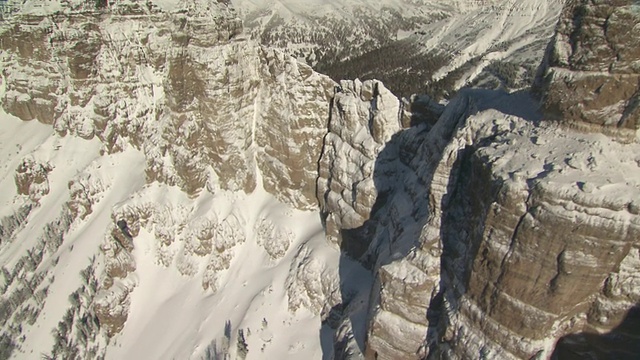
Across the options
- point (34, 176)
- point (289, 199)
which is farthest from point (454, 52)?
point (34, 176)

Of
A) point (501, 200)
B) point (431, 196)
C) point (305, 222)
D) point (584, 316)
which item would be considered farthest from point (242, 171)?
point (584, 316)

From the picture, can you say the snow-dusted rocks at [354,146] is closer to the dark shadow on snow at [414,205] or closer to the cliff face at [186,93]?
the dark shadow on snow at [414,205]

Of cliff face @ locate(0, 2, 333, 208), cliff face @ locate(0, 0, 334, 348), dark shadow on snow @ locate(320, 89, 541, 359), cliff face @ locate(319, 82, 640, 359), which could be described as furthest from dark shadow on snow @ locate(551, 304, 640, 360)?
cliff face @ locate(0, 2, 333, 208)

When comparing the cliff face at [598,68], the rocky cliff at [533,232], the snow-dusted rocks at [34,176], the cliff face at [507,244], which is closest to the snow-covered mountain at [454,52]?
the snow-dusted rocks at [34,176]

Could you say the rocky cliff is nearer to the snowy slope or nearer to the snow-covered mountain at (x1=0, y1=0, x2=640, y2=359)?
the snow-covered mountain at (x1=0, y1=0, x2=640, y2=359)

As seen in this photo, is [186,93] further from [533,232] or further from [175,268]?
[533,232]

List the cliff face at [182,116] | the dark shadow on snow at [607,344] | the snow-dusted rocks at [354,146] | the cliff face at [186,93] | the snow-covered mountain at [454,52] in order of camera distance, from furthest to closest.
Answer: the snow-covered mountain at [454,52] → the cliff face at [182,116] → the cliff face at [186,93] → the snow-dusted rocks at [354,146] → the dark shadow on snow at [607,344]
